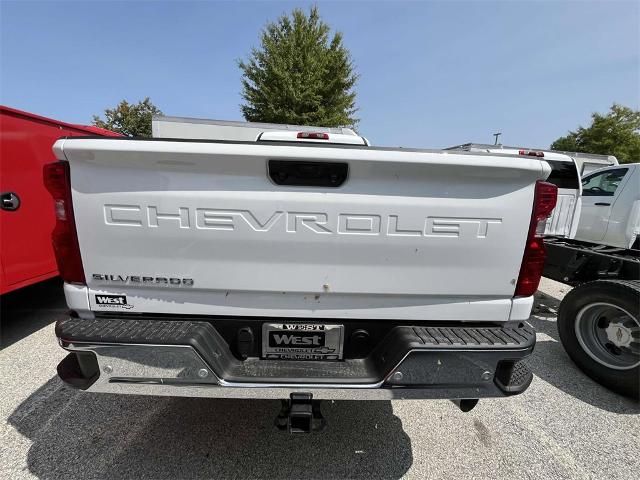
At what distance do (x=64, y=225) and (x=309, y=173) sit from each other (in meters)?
1.21

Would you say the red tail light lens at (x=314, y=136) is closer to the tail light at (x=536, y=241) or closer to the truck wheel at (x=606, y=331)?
the tail light at (x=536, y=241)

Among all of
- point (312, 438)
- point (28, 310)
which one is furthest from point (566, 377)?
point (28, 310)

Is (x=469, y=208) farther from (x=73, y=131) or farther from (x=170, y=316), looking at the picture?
(x=73, y=131)

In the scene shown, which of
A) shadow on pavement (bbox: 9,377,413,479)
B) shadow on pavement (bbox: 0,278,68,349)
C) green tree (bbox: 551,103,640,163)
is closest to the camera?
shadow on pavement (bbox: 9,377,413,479)

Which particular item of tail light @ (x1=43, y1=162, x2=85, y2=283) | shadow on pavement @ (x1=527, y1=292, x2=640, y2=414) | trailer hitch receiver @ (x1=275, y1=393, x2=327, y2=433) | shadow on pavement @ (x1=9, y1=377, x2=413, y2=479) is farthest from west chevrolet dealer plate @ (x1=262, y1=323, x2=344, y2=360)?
shadow on pavement @ (x1=527, y1=292, x2=640, y2=414)

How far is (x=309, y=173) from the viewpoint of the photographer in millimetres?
1590

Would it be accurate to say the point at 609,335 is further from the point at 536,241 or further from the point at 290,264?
the point at 290,264

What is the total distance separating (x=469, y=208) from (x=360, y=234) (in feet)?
1.79

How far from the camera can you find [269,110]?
1734cm

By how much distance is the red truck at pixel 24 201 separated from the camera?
3.21 metres

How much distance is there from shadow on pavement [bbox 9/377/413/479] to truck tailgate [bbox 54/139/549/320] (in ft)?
3.56

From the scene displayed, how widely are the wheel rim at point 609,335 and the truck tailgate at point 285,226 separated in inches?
90.7

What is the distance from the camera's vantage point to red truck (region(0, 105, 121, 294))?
321 centimetres

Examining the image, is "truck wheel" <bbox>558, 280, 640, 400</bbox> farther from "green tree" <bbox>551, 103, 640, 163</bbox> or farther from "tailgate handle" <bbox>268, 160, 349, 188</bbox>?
"green tree" <bbox>551, 103, 640, 163</bbox>
